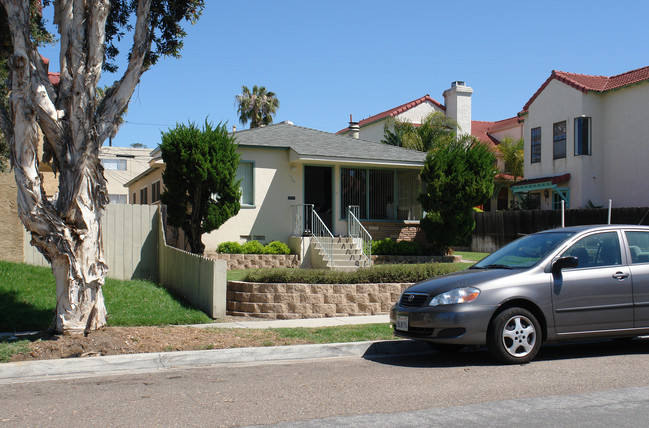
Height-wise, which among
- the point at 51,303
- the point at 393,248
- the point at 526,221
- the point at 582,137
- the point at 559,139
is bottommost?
→ the point at 51,303

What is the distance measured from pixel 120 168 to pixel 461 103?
23444 mm

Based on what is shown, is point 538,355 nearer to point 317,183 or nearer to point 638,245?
point 638,245

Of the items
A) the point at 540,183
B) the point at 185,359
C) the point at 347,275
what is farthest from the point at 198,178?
the point at 540,183

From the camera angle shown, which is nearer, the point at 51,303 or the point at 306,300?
the point at 51,303

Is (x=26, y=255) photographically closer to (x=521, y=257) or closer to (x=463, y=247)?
(x=521, y=257)

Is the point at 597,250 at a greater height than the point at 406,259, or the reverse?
the point at 597,250

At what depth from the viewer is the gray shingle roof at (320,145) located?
62.5 feet

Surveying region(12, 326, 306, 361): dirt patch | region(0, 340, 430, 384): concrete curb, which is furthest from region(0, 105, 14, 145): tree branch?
region(0, 340, 430, 384): concrete curb

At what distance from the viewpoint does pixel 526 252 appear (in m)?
8.39

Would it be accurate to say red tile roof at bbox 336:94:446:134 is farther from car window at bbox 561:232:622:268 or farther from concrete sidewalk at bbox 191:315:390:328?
car window at bbox 561:232:622:268

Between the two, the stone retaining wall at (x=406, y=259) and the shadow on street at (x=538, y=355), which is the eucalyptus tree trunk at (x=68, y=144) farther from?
the stone retaining wall at (x=406, y=259)

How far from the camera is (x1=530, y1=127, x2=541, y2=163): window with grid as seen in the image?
30.8 m

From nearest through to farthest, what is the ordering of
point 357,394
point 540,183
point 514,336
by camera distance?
point 357,394, point 514,336, point 540,183

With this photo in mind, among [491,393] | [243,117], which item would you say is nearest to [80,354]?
[491,393]
